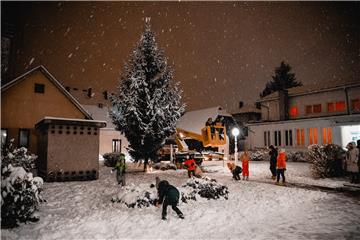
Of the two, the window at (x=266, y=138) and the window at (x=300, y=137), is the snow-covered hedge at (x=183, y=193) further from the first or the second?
the window at (x=266, y=138)

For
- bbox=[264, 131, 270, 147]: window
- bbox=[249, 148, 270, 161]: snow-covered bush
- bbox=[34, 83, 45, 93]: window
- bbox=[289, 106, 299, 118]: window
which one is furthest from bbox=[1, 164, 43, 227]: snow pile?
bbox=[289, 106, 299, 118]: window

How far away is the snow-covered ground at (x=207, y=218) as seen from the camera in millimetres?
6886

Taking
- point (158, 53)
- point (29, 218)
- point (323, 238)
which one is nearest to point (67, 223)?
point (29, 218)

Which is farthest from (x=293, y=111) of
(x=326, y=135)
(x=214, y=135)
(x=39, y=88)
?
(x=39, y=88)

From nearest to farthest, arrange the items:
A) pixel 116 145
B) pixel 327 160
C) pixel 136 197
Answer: pixel 136 197 → pixel 327 160 → pixel 116 145

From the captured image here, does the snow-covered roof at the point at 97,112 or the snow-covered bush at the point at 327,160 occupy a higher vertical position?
the snow-covered roof at the point at 97,112

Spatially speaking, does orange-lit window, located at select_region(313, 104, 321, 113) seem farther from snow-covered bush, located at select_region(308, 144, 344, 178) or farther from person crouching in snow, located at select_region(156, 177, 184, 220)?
person crouching in snow, located at select_region(156, 177, 184, 220)

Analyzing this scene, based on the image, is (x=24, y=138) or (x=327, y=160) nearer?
(x=327, y=160)

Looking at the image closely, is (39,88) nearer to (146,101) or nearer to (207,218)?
(146,101)

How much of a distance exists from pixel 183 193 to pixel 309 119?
20.4 m

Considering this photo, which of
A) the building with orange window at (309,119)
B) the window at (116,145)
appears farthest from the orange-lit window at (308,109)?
the window at (116,145)

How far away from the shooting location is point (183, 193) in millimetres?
10281

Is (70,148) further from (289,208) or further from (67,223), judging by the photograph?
(289,208)

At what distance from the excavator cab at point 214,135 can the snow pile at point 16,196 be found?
11.4 metres
